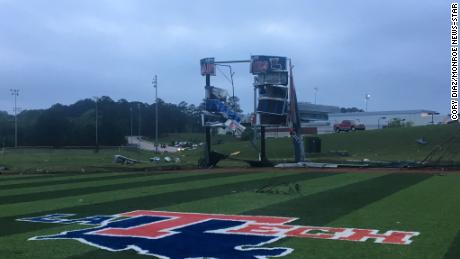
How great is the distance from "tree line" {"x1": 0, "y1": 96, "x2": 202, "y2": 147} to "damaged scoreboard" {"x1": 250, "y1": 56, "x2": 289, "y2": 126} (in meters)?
85.2

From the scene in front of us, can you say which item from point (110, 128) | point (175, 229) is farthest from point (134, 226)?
point (110, 128)

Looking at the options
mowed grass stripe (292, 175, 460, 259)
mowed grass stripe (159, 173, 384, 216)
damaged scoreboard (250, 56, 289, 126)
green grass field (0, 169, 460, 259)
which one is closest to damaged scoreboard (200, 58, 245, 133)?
damaged scoreboard (250, 56, 289, 126)

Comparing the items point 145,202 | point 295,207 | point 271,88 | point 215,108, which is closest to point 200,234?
point 295,207

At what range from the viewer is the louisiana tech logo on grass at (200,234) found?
859 cm

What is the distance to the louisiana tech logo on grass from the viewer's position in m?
8.59

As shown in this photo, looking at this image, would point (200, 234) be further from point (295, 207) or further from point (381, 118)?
point (381, 118)

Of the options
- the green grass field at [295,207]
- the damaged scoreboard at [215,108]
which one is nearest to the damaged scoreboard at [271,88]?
the damaged scoreboard at [215,108]

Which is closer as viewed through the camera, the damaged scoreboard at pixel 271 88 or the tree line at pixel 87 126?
the damaged scoreboard at pixel 271 88

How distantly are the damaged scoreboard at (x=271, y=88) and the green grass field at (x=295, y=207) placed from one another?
12.0m

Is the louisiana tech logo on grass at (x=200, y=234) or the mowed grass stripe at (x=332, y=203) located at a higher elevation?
the louisiana tech logo on grass at (x=200, y=234)

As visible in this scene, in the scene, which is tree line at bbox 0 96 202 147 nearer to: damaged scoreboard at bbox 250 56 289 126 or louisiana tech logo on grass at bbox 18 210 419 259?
damaged scoreboard at bbox 250 56 289 126

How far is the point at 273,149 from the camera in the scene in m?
59.0

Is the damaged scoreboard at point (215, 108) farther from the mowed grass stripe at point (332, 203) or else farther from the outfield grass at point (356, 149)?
the mowed grass stripe at point (332, 203)

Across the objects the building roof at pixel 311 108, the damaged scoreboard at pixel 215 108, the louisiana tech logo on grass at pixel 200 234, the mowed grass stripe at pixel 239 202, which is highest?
the building roof at pixel 311 108
